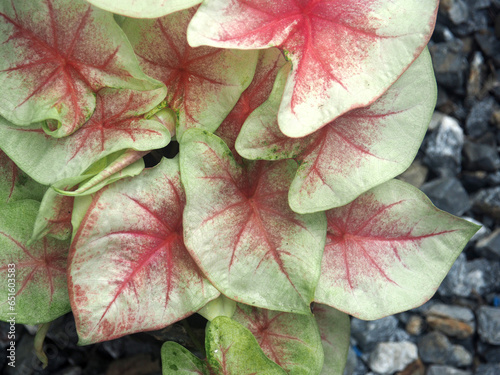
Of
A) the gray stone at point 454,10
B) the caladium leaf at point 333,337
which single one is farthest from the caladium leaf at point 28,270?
the gray stone at point 454,10

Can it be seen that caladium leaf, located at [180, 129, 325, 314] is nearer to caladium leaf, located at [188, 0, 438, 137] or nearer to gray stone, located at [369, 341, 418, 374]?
caladium leaf, located at [188, 0, 438, 137]

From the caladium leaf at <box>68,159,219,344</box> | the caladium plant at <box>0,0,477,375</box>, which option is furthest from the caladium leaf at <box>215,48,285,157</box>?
the caladium leaf at <box>68,159,219,344</box>

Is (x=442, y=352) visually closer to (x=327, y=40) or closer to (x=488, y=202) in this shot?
(x=488, y=202)

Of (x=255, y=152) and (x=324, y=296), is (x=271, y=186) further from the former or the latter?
(x=324, y=296)

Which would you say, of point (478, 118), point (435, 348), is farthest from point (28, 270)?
point (478, 118)

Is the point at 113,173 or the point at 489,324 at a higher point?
the point at 113,173

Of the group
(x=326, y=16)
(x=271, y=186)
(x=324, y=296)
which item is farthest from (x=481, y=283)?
(x=326, y=16)
